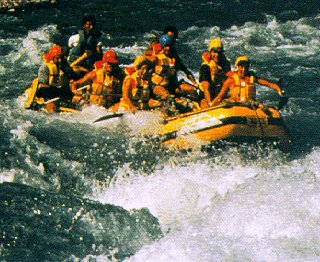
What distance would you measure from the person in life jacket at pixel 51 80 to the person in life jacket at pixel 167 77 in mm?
1459

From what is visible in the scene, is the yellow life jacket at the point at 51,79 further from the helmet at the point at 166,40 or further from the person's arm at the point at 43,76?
the helmet at the point at 166,40

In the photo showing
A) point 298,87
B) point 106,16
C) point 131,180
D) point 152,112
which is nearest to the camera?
point 131,180

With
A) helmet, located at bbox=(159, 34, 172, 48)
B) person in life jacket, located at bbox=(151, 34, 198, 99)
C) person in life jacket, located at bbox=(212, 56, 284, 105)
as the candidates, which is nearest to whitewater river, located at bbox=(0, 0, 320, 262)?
person in life jacket, located at bbox=(151, 34, 198, 99)

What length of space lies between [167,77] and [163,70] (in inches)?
5.7

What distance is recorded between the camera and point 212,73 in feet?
33.9

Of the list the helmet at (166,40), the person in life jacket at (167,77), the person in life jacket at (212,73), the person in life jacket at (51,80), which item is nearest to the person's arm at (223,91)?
the person in life jacket at (212,73)

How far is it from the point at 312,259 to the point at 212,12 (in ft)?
40.7

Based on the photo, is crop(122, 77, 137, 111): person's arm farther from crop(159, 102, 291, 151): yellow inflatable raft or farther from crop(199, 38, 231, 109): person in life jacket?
crop(199, 38, 231, 109): person in life jacket

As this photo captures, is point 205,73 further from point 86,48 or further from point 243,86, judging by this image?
point 86,48

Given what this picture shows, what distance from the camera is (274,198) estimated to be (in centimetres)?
836

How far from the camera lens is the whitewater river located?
7.52 meters

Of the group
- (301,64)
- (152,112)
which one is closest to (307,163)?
(152,112)

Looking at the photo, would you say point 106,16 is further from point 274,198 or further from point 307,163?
point 274,198

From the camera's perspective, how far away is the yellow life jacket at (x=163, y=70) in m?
10.6
